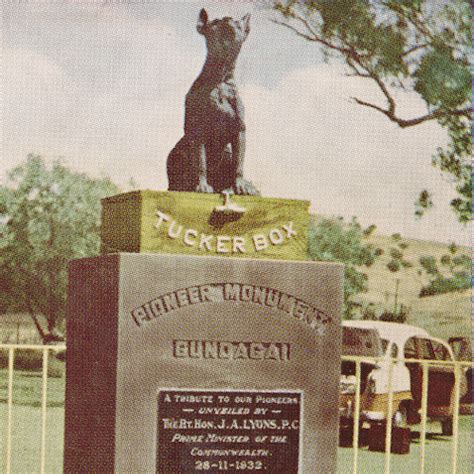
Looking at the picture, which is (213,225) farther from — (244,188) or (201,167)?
(201,167)

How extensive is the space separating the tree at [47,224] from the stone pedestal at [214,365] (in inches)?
906

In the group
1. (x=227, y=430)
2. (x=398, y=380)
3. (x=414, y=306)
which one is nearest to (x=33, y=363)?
(x=414, y=306)

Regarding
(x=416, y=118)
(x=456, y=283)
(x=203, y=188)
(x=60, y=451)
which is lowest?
(x=60, y=451)

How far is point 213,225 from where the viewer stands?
6.40 metres

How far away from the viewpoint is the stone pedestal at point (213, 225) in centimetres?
631

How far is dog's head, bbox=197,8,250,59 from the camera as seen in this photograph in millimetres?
6781

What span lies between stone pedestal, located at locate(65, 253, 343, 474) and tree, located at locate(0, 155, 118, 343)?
23011mm

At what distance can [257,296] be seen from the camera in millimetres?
6387

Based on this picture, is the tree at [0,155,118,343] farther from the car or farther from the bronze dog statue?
the bronze dog statue

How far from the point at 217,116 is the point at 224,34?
510 millimetres

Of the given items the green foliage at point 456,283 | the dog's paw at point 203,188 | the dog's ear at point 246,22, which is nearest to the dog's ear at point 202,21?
the dog's ear at point 246,22

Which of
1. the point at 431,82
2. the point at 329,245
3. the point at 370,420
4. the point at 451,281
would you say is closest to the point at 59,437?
the point at 370,420

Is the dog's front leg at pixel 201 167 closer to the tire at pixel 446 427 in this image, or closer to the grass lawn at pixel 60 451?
the grass lawn at pixel 60 451

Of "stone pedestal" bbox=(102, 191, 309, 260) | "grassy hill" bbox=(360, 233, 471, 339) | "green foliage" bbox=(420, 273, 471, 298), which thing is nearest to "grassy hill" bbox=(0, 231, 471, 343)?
"grassy hill" bbox=(360, 233, 471, 339)
